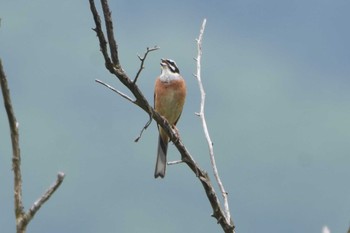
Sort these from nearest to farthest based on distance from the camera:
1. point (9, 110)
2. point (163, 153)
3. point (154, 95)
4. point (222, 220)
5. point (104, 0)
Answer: point (9, 110), point (104, 0), point (222, 220), point (163, 153), point (154, 95)

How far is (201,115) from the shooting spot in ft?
14.4

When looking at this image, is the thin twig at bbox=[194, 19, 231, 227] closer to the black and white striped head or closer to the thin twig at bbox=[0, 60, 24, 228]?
the thin twig at bbox=[0, 60, 24, 228]

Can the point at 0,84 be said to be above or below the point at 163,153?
above

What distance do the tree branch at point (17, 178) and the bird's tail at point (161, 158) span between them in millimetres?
6116

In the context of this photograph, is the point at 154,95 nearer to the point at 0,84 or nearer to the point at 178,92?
the point at 178,92

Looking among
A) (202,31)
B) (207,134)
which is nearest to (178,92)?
(202,31)

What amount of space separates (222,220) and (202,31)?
1409 millimetres

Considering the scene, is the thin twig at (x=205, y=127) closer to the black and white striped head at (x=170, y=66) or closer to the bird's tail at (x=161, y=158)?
the bird's tail at (x=161, y=158)

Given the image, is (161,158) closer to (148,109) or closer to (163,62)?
(163,62)

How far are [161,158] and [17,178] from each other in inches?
257

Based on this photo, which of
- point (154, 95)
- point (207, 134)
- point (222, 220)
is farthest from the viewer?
point (154, 95)

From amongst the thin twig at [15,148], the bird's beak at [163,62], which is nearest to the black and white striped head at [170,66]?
the bird's beak at [163,62]

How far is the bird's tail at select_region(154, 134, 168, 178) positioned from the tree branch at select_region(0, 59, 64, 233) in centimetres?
612

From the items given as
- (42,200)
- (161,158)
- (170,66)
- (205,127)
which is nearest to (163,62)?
(170,66)
